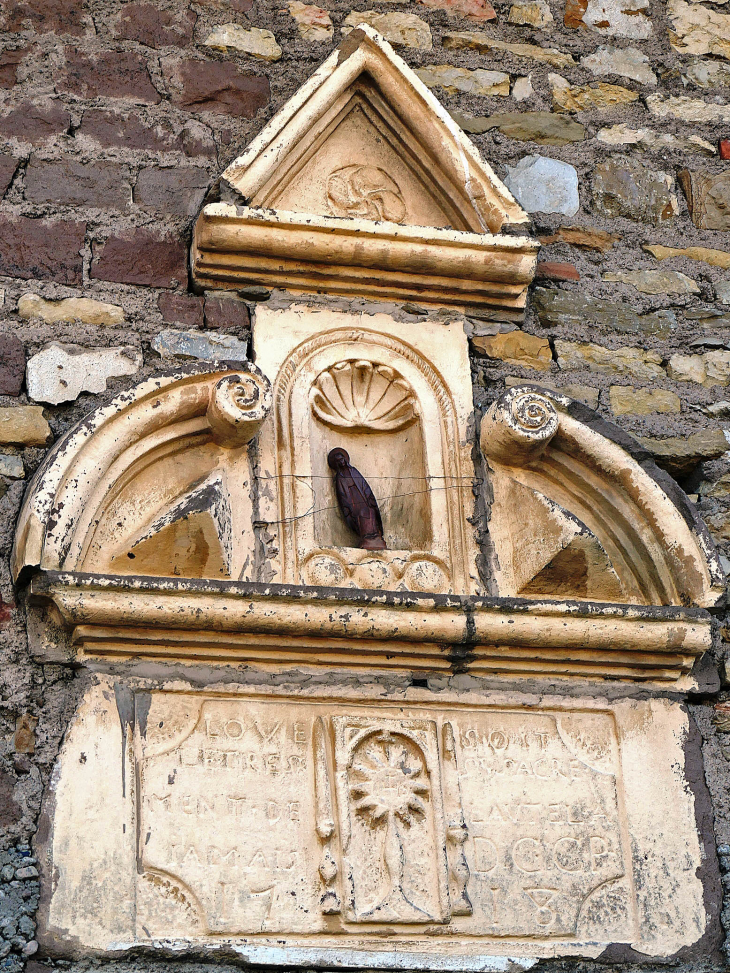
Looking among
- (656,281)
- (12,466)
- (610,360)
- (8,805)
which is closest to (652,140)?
(656,281)

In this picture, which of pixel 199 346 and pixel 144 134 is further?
pixel 144 134

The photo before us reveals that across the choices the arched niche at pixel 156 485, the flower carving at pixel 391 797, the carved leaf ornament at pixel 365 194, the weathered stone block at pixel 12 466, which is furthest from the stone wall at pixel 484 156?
the flower carving at pixel 391 797

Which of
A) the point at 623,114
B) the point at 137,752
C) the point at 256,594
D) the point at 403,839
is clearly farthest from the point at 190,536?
the point at 623,114

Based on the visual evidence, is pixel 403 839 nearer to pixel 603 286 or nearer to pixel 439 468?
pixel 439 468

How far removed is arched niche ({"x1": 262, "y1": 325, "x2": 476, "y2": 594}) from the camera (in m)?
3.78

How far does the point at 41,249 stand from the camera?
3.99m

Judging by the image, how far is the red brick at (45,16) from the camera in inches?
171

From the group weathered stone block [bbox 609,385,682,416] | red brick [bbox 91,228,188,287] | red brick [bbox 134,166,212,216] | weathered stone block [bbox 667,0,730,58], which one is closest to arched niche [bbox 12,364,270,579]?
red brick [bbox 91,228,188,287]

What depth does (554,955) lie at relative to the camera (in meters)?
3.41

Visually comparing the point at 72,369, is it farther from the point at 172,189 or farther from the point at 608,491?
the point at 608,491

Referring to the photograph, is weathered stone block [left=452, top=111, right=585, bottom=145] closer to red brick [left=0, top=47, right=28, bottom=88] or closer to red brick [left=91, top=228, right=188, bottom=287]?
red brick [left=91, top=228, right=188, bottom=287]

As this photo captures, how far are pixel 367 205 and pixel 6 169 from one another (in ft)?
3.19

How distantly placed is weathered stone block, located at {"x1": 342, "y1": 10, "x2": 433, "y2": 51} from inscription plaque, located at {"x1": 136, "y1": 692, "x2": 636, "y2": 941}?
6.77 ft

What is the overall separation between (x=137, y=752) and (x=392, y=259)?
1.50m
